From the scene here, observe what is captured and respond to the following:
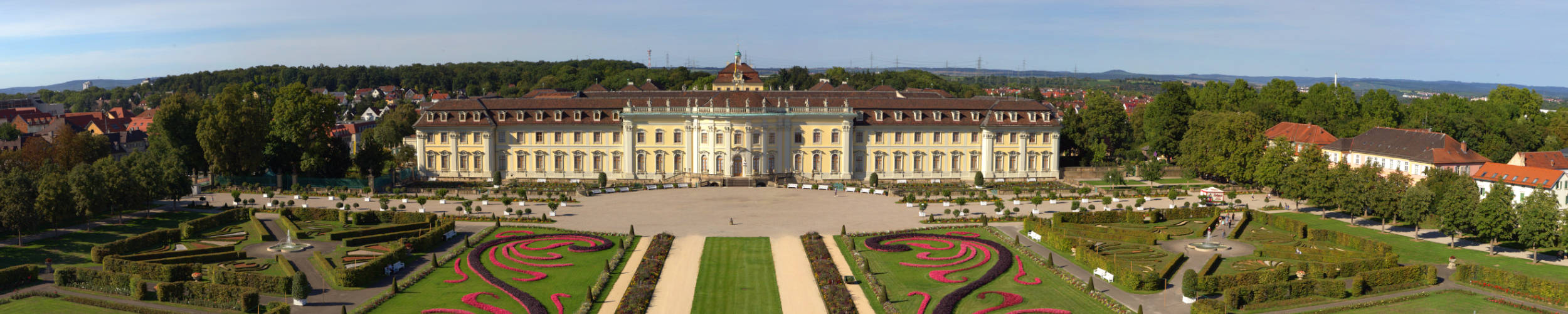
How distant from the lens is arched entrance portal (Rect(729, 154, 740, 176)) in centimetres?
7544

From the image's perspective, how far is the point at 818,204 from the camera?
63750mm

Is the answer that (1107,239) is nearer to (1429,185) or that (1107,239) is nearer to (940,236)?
(940,236)

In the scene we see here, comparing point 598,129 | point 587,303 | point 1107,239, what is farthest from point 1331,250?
point 598,129

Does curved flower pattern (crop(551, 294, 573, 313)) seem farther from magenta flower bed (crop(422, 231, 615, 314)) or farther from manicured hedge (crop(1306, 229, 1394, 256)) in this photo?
manicured hedge (crop(1306, 229, 1394, 256))

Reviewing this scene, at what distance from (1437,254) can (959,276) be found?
930 inches

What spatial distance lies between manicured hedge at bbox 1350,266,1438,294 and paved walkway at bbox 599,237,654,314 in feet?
90.8

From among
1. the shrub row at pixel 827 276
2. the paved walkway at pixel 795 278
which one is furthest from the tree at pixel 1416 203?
the paved walkway at pixel 795 278

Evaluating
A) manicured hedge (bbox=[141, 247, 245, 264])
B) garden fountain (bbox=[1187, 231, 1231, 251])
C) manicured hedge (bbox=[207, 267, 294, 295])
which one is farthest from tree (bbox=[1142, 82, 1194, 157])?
manicured hedge (bbox=[207, 267, 294, 295])

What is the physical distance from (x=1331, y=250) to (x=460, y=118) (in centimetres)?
5965

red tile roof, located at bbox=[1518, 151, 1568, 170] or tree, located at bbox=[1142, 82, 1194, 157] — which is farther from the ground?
tree, located at bbox=[1142, 82, 1194, 157]

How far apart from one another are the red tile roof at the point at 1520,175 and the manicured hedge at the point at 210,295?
62276 millimetres

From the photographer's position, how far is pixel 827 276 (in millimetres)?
39875

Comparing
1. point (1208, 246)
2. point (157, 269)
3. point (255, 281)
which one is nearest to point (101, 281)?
point (157, 269)

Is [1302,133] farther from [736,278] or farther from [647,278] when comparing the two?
[647,278]
